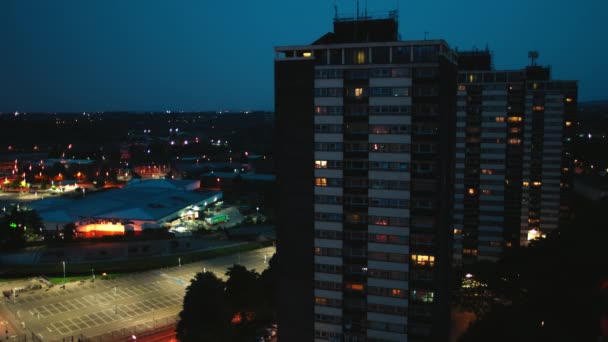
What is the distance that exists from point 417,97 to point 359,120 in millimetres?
3424

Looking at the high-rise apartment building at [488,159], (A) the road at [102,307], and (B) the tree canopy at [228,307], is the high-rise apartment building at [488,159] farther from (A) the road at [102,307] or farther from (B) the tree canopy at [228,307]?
(A) the road at [102,307]

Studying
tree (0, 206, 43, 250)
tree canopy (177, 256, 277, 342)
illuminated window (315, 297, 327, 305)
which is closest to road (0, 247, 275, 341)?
tree canopy (177, 256, 277, 342)

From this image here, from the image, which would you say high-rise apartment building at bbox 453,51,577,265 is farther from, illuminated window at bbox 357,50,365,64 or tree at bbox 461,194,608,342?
illuminated window at bbox 357,50,365,64

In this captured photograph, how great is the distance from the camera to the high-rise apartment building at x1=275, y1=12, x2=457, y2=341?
2862 centimetres

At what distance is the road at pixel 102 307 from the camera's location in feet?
124

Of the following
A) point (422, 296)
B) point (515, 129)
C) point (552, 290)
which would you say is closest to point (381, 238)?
point (422, 296)

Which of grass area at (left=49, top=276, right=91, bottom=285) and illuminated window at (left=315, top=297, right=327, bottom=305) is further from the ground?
illuminated window at (left=315, top=297, right=327, bottom=305)

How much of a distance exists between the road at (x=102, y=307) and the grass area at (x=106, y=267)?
2471 millimetres

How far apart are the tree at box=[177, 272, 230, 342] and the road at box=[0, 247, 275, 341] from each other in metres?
7.85

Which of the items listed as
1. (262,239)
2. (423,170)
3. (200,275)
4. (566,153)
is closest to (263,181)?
(262,239)

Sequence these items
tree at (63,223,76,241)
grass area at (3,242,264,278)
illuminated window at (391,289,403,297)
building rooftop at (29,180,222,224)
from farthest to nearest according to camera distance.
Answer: building rooftop at (29,180,222,224), tree at (63,223,76,241), grass area at (3,242,264,278), illuminated window at (391,289,403,297)

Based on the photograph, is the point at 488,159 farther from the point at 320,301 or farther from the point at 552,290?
the point at 320,301

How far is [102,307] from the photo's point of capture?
1682 inches

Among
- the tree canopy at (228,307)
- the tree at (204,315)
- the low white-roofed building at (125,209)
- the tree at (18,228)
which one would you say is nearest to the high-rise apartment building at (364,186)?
the tree at (204,315)
